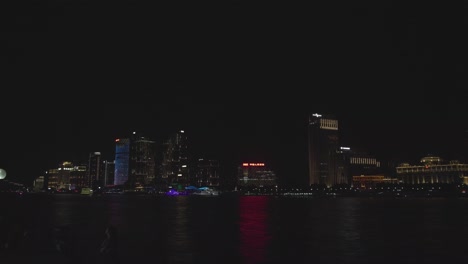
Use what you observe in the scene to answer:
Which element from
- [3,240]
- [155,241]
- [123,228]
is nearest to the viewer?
[3,240]

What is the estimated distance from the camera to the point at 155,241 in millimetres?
28750

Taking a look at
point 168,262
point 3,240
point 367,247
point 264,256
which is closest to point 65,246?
point 3,240

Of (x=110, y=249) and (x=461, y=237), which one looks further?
(x=461, y=237)

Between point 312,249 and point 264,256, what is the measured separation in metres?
3.94

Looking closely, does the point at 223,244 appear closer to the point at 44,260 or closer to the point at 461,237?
the point at 44,260

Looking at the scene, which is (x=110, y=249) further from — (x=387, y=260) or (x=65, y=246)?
(x=387, y=260)

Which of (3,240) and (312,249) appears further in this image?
(312,249)

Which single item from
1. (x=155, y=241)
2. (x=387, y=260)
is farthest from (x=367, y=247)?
(x=155, y=241)

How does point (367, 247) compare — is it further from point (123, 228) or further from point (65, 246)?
point (123, 228)

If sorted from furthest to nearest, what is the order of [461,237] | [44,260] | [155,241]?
[461,237], [155,241], [44,260]

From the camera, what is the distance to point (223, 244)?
27.5 m

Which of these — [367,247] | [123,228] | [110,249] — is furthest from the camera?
[123,228]

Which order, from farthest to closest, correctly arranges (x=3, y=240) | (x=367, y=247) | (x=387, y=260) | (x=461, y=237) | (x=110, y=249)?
(x=461, y=237)
(x=367, y=247)
(x=387, y=260)
(x=3, y=240)
(x=110, y=249)

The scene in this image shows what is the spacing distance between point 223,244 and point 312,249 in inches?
197
